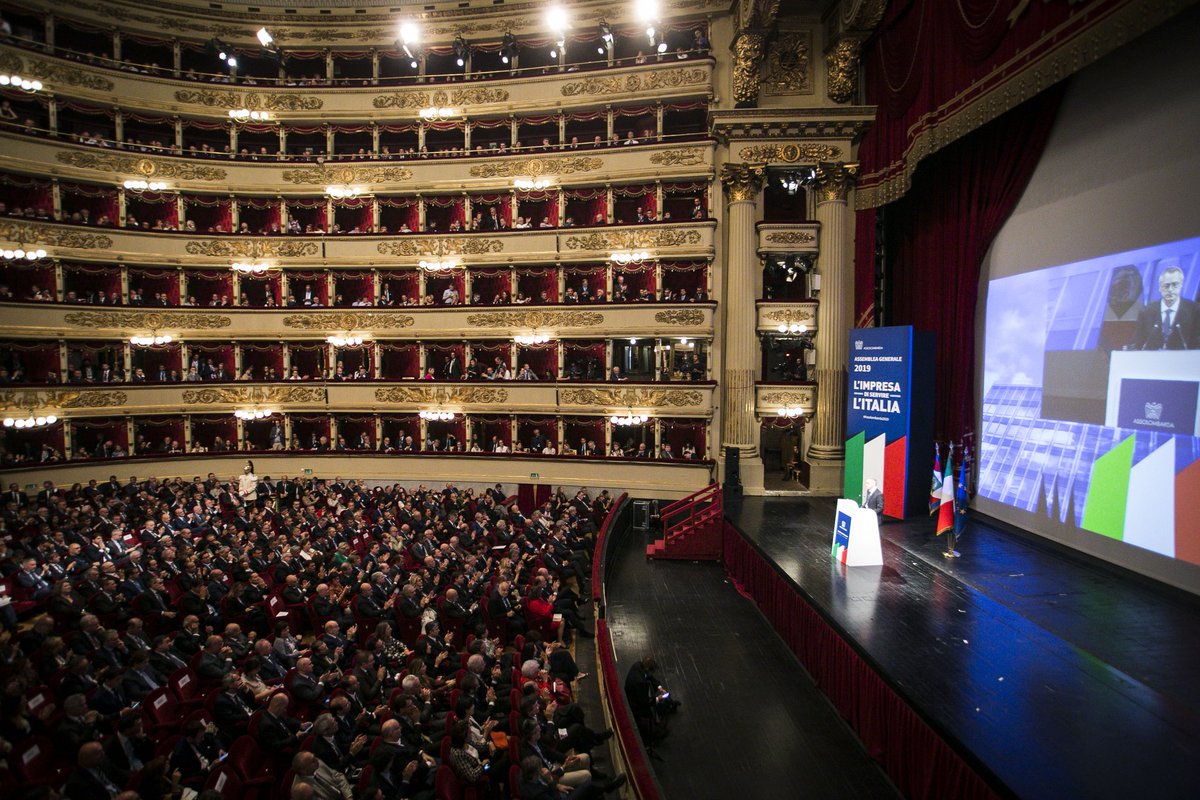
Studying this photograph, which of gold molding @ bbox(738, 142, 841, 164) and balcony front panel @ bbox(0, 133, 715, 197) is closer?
gold molding @ bbox(738, 142, 841, 164)

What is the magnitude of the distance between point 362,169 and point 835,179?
14343 millimetres

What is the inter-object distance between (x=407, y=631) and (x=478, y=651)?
2215 mm

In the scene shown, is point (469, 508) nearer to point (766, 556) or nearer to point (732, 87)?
point (766, 556)

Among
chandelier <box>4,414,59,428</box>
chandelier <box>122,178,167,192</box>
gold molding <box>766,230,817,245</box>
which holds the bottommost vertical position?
chandelier <box>4,414,59,428</box>

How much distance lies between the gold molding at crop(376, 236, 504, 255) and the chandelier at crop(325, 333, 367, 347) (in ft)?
9.22

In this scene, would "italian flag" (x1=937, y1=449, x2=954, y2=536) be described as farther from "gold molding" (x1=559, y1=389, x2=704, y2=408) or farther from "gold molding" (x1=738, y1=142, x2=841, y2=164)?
"gold molding" (x1=738, y1=142, x2=841, y2=164)

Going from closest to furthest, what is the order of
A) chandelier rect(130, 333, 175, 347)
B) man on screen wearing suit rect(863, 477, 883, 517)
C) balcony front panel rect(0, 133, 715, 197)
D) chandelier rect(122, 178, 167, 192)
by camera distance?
man on screen wearing suit rect(863, 477, 883, 517), balcony front panel rect(0, 133, 715, 197), chandelier rect(130, 333, 175, 347), chandelier rect(122, 178, 167, 192)

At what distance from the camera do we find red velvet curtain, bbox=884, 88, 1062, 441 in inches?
457

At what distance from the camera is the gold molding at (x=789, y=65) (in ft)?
56.0

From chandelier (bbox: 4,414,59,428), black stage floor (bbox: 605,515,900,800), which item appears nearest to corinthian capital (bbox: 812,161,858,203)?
black stage floor (bbox: 605,515,900,800)

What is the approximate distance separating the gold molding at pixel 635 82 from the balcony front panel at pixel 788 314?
6717 mm

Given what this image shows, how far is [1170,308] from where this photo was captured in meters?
8.09

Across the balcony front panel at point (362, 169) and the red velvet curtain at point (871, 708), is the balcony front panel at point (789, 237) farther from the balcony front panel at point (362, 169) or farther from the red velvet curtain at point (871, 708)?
the red velvet curtain at point (871, 708)

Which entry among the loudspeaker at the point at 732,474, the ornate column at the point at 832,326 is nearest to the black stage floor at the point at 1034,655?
the loudspeaker at the point at 732,474
